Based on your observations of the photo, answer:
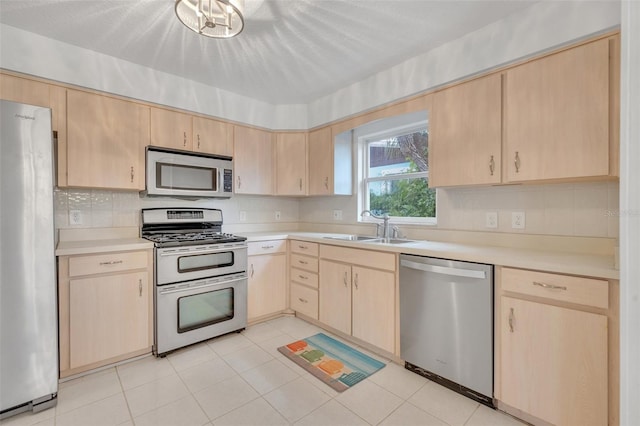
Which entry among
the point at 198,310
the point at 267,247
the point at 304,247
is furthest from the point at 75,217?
the point at 304,247

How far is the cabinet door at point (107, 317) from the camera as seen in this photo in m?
2.05

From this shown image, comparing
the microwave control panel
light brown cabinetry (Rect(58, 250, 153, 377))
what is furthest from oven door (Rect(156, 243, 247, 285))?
the microwave control panel

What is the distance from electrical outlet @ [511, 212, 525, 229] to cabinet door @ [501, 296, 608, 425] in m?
0.68

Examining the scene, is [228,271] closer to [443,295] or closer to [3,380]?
[3,380]

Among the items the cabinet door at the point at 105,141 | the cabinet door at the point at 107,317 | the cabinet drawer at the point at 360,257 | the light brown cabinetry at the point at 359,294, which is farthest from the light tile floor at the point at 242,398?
the cabinet door at the point at 105,141

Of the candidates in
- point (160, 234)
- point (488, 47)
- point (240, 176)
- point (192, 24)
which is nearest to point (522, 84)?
point (488, 47)

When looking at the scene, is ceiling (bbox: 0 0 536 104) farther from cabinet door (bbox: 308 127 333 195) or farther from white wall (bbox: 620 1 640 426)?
white wall (bbox: 620 1 640 426)

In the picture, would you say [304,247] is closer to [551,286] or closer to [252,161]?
[252,161]

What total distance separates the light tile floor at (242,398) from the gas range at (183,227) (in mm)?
942

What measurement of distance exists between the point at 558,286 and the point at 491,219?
2.66 feet

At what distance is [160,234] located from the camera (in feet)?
9.16

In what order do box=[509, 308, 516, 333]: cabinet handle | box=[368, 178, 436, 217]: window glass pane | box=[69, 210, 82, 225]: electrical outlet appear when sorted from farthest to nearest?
1. box=[368, 178, 436, 217]: window glass pane
2. box=[69, 210, 82, 225]: electrical outlet
3. box=[509, 308, 516, 333]: cabinet handle

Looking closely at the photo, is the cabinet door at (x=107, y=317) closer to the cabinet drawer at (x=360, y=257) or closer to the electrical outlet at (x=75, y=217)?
the electrical outlet at (x=75, y=217)

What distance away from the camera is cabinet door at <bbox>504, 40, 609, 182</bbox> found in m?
1.60
